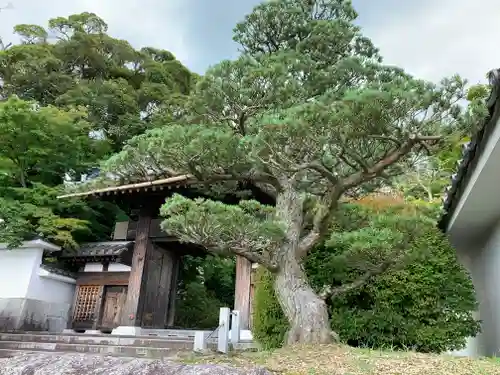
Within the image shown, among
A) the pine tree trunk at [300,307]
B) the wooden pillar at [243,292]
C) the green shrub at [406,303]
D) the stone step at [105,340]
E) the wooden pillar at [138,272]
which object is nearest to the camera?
the pine tree trunk at [300,307]

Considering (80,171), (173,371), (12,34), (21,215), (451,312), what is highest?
(12,34)

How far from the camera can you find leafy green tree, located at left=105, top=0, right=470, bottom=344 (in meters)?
4.28

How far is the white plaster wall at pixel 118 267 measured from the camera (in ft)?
39.5

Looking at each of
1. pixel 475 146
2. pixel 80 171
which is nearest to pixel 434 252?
pixel 475 146

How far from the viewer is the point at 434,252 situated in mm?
6496

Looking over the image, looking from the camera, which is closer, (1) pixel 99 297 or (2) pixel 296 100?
(2) pixel 296 100

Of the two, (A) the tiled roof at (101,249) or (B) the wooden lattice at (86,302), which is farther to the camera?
(B) the wooden lattice at (86,302)

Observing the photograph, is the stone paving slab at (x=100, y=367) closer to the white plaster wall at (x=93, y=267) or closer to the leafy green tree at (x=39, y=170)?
the leafy green tree at (x=39, y=170)

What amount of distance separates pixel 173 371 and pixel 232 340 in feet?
13.9

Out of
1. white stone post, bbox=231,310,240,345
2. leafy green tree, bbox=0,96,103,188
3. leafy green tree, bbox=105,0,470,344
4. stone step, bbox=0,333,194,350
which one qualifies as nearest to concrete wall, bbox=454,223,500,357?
leafy green tree, bbox=105,0,470,344

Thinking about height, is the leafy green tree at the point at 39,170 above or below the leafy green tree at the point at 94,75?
below

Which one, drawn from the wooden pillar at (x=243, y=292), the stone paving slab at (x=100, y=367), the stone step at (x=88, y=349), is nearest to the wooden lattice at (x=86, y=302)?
the stone step at (x=88, y=349)

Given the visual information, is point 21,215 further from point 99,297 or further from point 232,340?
point 232,340

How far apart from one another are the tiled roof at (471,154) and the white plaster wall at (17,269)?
10.2m
